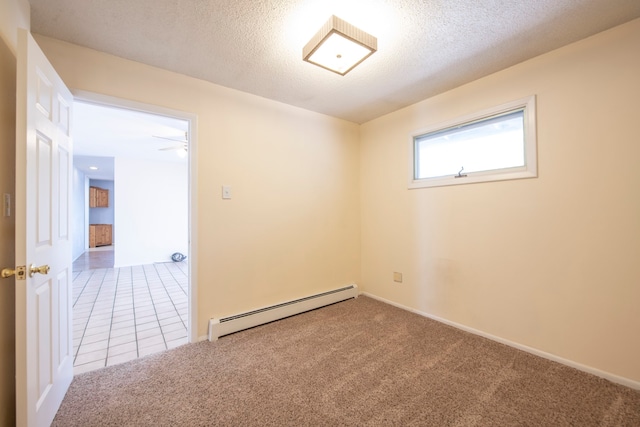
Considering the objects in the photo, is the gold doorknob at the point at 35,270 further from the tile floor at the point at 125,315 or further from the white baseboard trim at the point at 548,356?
the white baseboard trim at the point at 548,356

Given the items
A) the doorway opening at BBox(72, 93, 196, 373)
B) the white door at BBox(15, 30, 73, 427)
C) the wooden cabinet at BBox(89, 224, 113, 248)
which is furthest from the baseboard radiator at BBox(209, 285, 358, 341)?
the wooden cabinet at BBox(89, 224, 113, 248)

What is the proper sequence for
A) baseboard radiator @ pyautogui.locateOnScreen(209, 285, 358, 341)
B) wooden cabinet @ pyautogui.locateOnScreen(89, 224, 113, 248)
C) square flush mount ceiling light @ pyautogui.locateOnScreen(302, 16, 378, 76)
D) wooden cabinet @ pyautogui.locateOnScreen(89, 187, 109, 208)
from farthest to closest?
wooden cabinet @ pyautogui.locateOnScreen(89, 187, 109, 208) < wooden cabinet @ pyautogui.locateOnScreen(89, 224, 113, 248) < baseboard radiator @ pyautogui.locateOnScreen(209, 285, 358, 341) < square flush mount ceiling light @ pyautogui.locateOnScreen(302, 16, 378, 76)

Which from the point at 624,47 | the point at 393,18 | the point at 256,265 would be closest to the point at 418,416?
the point at 256,265

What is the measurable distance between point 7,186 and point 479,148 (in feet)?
11.0

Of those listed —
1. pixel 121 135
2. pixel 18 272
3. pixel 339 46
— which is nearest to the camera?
pixel 18 272

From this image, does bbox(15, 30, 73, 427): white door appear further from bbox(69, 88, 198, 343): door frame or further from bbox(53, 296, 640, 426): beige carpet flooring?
bbox(69, 88, 198, 343): door frame

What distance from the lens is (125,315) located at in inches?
115

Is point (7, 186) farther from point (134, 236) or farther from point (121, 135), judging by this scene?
point (134, 236)

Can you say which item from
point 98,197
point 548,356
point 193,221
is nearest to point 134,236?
point 193,221

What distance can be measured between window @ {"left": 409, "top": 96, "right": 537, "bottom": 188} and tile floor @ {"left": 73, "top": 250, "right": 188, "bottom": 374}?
302cm

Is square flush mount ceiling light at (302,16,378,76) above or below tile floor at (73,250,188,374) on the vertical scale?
above

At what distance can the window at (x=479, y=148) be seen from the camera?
2.09m

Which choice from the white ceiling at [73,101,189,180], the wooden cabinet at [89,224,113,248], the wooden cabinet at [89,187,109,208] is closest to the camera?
the white ceiling at [73,101,189,180]

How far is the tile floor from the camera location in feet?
7.11
